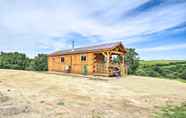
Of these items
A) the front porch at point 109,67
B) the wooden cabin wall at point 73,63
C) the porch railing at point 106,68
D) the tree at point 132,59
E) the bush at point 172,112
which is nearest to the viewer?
the bush at point 172,112

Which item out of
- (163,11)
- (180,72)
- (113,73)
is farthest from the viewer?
(180,72)

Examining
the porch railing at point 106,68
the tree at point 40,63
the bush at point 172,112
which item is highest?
the tree at point 40,63

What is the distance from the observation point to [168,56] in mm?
40906

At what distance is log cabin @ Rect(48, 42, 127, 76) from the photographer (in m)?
17.8

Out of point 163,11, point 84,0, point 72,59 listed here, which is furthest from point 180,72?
point 84,0

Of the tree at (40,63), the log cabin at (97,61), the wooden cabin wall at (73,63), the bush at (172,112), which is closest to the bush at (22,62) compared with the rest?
the tree at (40,63)

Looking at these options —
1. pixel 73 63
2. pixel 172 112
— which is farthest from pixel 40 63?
pixel 172 112

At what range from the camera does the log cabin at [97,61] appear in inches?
700

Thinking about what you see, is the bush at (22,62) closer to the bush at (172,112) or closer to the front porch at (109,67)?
the front porch at (109,67)

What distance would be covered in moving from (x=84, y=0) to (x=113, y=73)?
24.8 feet

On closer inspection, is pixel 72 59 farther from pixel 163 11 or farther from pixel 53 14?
pixel 163 11

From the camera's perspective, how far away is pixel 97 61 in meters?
19.6

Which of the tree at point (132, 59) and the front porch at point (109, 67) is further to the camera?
the tree at point (132, 59)

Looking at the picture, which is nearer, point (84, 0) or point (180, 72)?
point (84, 0)
